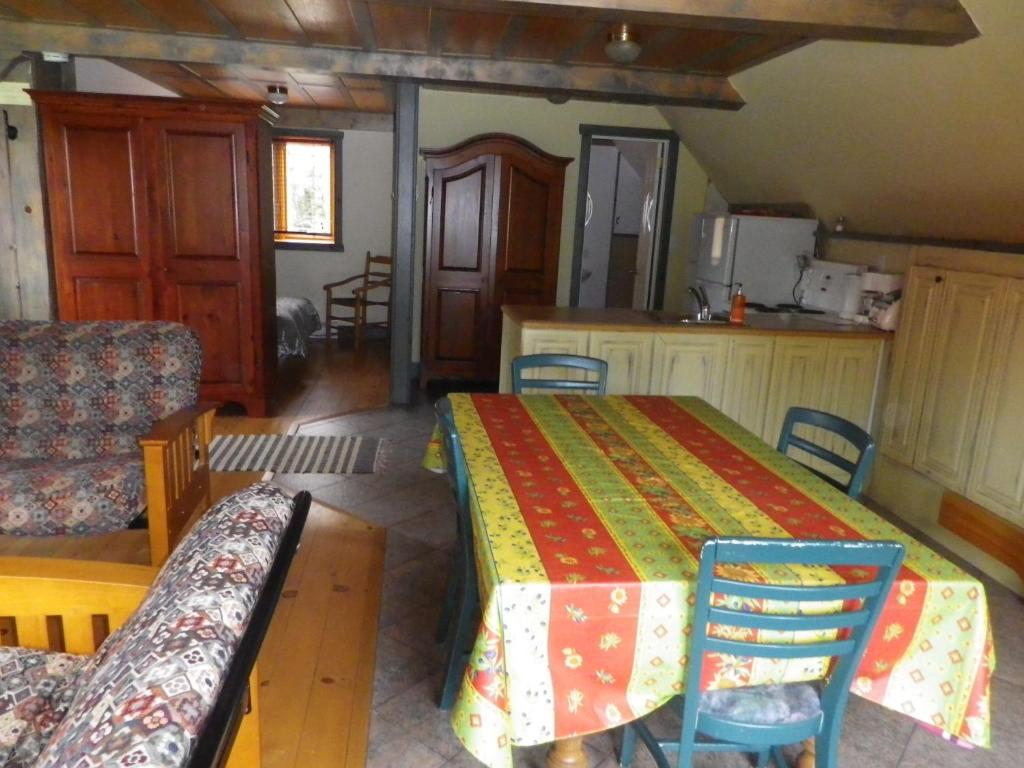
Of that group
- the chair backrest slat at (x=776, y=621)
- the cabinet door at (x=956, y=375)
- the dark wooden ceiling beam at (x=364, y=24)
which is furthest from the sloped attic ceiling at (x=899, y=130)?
the chair backrest slat at (x=776, y=621)

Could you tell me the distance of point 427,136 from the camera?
5.49 metres

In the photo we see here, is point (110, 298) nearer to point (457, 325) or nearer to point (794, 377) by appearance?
point (457, 325)

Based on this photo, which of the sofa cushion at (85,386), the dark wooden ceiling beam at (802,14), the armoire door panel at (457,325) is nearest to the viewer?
the dark wooden ceiling beam at (802,14)

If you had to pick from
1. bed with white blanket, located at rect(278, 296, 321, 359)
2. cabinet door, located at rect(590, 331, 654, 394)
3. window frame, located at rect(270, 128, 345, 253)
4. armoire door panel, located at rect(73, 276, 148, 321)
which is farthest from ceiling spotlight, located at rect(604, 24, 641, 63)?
window frame, located at rect(270, 128, 345, 253)

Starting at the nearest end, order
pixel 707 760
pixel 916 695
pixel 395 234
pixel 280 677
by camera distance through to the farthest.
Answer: pixel 916 695
pixel 707 760
pixel 280 677
pixel 395 234

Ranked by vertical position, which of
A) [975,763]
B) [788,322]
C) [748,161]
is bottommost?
[975,763]

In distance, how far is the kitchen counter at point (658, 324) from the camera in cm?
371

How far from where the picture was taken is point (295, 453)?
4199mm

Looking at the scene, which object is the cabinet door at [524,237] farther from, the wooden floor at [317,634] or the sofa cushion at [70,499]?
the sofa cushion at [70,499]

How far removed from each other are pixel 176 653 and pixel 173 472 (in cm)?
191

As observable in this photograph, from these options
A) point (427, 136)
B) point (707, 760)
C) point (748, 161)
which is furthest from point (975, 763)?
point (427, 136)

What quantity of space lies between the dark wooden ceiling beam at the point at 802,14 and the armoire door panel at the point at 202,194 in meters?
2.07

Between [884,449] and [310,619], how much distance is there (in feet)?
9.78

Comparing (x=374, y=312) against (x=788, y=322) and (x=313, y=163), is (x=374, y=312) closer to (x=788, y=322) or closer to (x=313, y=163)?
(x=313, y=163)
